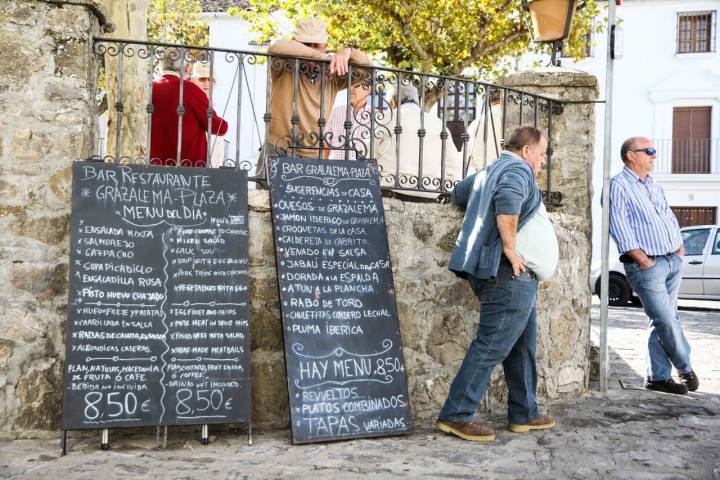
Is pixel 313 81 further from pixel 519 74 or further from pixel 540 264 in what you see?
pixel 540 264

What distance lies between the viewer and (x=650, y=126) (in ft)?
82.5

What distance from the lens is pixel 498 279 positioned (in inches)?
181

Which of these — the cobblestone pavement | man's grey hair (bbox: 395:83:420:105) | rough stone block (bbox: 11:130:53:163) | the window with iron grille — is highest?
the window with iron grille

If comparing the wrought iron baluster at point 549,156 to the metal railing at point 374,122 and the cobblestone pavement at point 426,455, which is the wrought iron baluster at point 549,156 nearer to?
the metal railing at point 374,122

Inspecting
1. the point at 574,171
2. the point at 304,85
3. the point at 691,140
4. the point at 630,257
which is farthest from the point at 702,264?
the point at 691,140

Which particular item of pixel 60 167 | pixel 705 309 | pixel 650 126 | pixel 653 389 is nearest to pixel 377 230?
pixel 60 167

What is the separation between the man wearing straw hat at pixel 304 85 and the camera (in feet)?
17.7

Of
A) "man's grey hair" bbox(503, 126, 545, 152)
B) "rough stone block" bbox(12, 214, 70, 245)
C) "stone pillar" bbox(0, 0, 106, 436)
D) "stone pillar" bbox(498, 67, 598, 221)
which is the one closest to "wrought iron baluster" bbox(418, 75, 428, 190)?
"man's grey hair" bbox(503, 126, 545, 152)

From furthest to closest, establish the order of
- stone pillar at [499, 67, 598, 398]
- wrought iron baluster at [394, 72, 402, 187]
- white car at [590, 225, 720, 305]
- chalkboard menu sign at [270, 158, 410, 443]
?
white car at [590, 225, 720, 305] → stone pillar at [499, 67, 598, 398] → wrought iron baluster at [394, 72, 402, 187] → chalkboard menu sign at [270, 158, 410, 443]

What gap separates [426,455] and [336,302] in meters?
1.04

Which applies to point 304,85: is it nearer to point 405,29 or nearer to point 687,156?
point 405,29

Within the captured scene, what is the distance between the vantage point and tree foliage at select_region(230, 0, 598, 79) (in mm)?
14398

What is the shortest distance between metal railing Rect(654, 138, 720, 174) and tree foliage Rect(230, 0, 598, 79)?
10.4m

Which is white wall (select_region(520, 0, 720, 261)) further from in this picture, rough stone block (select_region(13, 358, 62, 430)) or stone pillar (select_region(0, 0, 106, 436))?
rough stone block (select_region(13, 358, 62, 430))
